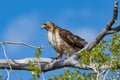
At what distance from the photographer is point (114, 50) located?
19.2 feet

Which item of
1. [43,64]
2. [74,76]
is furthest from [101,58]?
[43,64]

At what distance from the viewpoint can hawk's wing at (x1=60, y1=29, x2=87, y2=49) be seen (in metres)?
10.4

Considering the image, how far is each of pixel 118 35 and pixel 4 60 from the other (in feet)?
11.9

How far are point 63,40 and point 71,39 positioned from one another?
177 mm

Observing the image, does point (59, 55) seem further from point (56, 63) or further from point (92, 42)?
point (92, 42)

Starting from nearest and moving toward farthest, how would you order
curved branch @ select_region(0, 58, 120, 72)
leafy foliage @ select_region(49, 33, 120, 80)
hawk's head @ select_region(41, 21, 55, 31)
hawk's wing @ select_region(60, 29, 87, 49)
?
1. leafy foliage @ select_region(49, 33, 120, 80)
2. curved branch @ select_region(0, 58, 120, 72)
3. hawk's wing @ select_region(60, 29, 87, 49)
4. hawk's head @ select_region(41, 21, 55, 31)

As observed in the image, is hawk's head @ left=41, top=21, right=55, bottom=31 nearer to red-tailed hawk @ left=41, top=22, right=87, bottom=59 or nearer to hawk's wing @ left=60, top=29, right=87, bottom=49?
red-tailed hawk @ left=41, top=22, right=87, bottom=59

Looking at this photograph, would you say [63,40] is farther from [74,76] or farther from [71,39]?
[74,76]

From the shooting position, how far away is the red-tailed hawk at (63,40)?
10.4 metres

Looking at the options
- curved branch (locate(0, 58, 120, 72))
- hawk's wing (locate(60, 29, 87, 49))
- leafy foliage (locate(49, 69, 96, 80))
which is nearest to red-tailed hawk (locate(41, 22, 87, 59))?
hawk's wing (locate(60, 29, 87, 49))

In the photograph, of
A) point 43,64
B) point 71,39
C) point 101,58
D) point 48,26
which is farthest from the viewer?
point 48,26

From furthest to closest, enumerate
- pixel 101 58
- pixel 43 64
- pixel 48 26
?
pixel 48 26 < pixel 43 64 < pixel 101 58

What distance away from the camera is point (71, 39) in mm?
10773

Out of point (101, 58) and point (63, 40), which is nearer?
point (101, 58)
